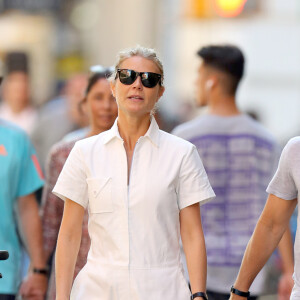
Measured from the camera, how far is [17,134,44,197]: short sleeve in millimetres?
7031

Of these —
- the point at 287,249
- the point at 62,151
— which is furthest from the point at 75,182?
the point at 287,249

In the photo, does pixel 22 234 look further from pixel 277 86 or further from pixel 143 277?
pixel 277 86

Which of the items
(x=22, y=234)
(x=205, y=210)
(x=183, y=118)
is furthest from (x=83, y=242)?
(x=183, y=118)

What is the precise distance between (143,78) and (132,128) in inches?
10.1

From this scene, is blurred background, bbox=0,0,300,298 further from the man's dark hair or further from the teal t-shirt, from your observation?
the teal t-shirt

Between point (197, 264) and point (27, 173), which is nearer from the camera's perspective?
point (197, 264)

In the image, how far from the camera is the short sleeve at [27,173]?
7031mm

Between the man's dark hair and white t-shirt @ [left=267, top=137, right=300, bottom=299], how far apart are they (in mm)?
2453

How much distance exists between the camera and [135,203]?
5641 millimetres

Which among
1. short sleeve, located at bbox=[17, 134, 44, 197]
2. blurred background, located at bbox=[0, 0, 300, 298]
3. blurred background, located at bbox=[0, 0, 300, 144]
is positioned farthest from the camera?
blurred background, located at bbox=[0, 0, 300, 144]

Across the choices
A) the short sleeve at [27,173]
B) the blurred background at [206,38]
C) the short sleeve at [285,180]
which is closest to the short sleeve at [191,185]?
the short sleeve at [285,180]

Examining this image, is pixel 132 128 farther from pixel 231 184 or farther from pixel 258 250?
pixel 231 184

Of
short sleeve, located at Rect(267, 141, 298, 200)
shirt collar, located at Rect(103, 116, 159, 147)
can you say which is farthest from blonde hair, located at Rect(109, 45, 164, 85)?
short sleeve, located at Rect(267, 141, 298, 200)

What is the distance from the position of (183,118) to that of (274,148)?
51.3 ft
